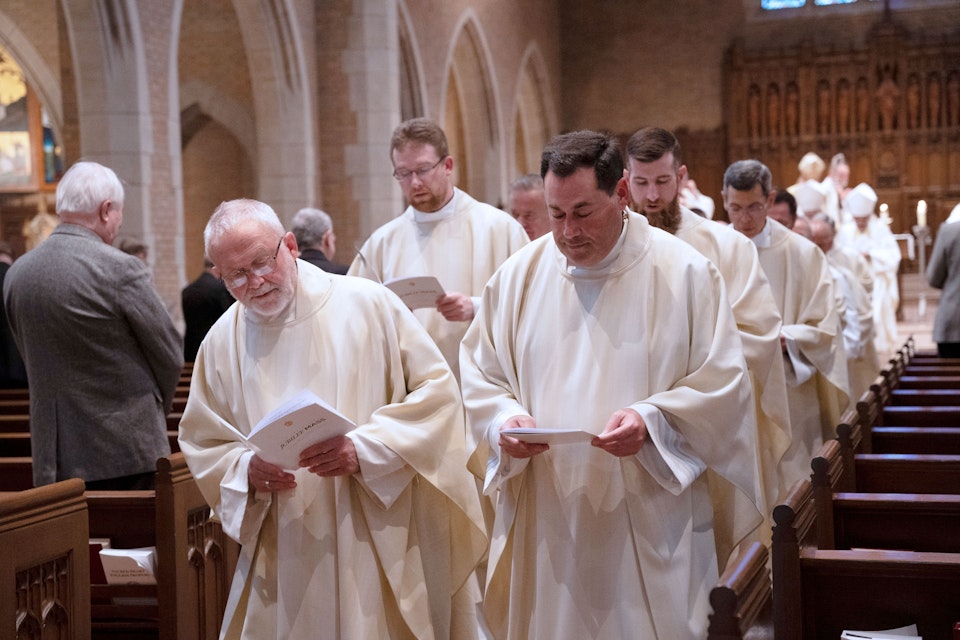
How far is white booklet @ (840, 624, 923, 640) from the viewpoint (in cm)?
286

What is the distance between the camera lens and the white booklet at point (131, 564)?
375 cm

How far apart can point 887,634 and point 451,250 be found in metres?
2.43

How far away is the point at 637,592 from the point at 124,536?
6.22 ft

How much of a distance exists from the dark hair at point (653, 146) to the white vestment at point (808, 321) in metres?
1.38

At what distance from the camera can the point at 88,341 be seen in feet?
12.7

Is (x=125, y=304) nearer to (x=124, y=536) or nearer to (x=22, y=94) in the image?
(x=124, y=536)

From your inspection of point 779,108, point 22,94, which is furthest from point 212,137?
point 779,108

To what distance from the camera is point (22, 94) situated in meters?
17.7

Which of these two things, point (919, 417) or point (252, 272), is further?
point (919, 417)

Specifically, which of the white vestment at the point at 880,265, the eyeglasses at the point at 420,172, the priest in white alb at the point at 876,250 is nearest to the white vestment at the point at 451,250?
the eyeglasses at the point at 420,172

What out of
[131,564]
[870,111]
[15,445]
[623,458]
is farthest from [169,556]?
[870,111]

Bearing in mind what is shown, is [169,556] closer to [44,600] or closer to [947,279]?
[44,600]

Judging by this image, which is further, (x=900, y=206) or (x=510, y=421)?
(x=900, y=206)

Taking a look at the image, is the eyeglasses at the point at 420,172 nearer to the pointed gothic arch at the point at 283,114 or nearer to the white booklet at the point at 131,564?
the white booklet at the point at 131,564
